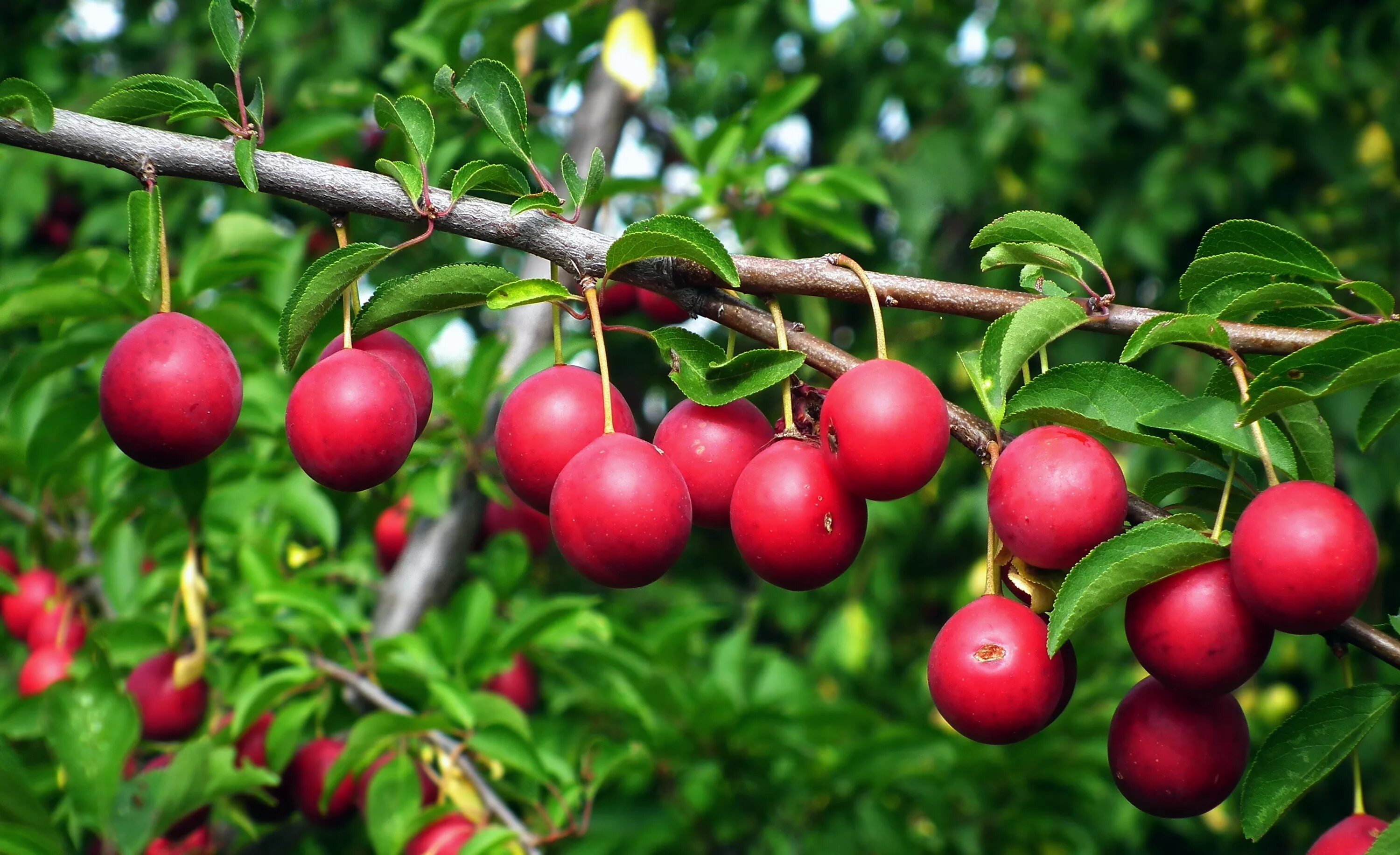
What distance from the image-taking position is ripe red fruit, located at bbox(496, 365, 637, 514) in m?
1.04

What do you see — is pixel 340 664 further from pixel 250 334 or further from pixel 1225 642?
pixel 1225 642

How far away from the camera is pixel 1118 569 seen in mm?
870

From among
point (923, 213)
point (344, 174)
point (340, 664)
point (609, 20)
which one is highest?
→ point (609, 20)

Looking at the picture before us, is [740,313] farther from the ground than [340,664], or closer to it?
farther from the ground

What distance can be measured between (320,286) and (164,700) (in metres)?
1.23

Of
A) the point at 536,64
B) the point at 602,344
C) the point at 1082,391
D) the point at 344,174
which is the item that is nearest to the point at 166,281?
the point at 344,174

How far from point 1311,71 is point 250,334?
3214mm

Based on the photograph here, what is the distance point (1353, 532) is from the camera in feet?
2.83

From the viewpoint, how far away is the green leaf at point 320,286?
37.5 inches

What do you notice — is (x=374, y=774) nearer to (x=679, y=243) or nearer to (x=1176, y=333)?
(x=679, y=243)

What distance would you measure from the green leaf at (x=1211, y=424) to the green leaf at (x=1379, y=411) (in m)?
0.08

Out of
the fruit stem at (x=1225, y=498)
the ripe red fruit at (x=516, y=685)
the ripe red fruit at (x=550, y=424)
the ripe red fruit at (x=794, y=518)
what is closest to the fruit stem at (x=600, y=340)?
the ripe red fruit at (x=550, y=424)

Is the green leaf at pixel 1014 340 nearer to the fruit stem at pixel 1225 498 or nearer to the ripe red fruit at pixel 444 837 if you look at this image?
the fruit stem at pixel 1225 498

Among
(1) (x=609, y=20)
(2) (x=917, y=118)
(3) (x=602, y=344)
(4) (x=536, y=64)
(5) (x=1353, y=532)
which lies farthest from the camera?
(2) (x=917, y=118)
